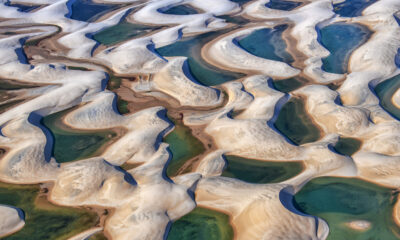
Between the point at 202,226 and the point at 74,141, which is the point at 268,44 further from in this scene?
the point at 202,226

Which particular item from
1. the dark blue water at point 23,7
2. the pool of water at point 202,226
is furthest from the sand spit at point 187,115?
the dark blue water at point 23,7

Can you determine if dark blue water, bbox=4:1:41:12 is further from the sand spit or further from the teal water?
the teal water

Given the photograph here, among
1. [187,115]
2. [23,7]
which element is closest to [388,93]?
[187,115]

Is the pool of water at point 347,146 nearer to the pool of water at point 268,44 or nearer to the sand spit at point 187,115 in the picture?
the sand spit at point 187,115

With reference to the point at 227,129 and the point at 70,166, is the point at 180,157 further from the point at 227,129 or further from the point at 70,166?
the point at 70,166

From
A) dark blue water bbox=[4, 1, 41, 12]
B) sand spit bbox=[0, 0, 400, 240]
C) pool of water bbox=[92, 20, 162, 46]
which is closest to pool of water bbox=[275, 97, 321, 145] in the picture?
sand spit bbox=[0, 0, 400, 240]

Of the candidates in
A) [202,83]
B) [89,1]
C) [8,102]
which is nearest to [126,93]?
[202,83]
